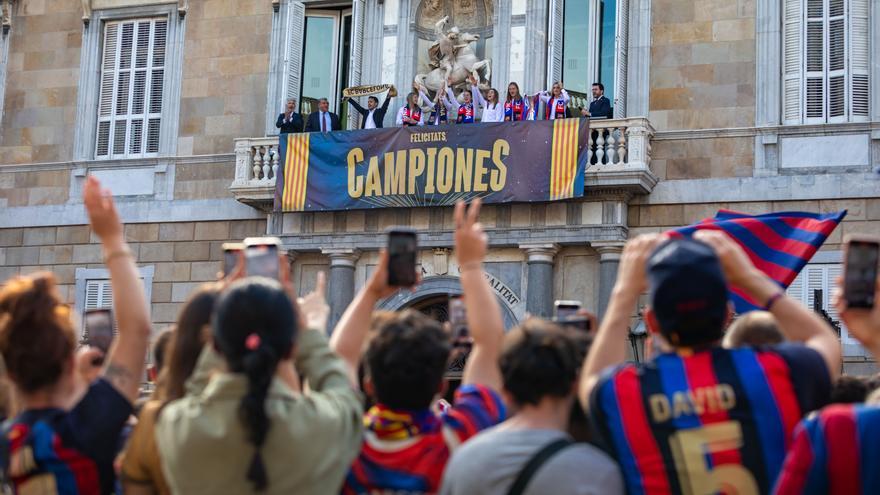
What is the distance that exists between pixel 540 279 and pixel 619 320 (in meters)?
14.8

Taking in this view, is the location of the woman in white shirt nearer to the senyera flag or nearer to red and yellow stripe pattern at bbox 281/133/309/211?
red and yellow stripe pattern at bbox 281/133/309/211

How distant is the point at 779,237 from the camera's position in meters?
12.0

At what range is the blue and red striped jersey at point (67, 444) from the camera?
4.89 m

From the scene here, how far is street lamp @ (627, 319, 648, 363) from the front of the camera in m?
16.5

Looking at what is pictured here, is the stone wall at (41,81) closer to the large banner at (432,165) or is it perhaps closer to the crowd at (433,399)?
the large banner at (432,165)

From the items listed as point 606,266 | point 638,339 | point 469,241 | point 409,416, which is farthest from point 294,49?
point 409,416

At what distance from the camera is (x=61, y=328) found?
490 cm

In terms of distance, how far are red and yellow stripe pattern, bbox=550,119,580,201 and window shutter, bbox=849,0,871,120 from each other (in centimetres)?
389

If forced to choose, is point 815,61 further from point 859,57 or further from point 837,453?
point 837,453

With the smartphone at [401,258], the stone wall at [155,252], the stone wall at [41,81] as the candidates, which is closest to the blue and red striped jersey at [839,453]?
the smartphone at [401,258]

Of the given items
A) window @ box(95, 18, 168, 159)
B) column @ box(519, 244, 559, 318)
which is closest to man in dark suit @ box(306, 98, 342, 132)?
window @ box(95, 18, 168, 159)

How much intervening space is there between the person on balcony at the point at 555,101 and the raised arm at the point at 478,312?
47.6 feet

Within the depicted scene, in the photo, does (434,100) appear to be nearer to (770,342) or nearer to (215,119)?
(215,119)

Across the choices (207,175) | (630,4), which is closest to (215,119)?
(207,175)
